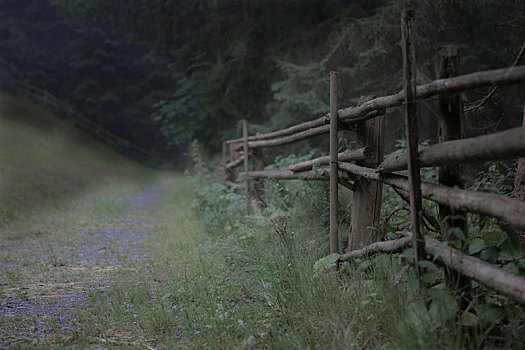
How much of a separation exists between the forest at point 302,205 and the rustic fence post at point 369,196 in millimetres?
20

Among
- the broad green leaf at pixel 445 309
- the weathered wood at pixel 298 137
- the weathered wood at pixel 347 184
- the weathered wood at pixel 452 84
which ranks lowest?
the broad green leaf at pixel 445 309

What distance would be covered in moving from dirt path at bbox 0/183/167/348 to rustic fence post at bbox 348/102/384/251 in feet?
8.33

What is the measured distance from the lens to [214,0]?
1433 centimetres

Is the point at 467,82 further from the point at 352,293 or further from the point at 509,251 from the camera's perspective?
the point at 352,293

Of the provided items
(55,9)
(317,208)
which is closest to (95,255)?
(317,208)

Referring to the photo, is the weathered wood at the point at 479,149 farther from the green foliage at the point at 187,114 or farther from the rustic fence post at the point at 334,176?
the green foliage at the point at 187,114

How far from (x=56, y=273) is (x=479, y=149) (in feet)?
16.3

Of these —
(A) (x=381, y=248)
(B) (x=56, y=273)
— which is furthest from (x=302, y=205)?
(B) (x=56, y=273)

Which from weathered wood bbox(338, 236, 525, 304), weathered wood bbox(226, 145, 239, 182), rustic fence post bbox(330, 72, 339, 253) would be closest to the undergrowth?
weathered wood bbox(338, 236, 525, 304)

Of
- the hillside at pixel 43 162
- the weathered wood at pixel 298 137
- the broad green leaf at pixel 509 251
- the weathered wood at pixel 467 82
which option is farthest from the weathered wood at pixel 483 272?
the hillside at pixel 43 162

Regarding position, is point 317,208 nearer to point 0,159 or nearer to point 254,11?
point 254,11

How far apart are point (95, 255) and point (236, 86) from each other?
8567mm

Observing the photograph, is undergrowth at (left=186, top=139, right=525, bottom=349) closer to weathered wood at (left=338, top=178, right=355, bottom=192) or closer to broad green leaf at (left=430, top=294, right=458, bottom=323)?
broad green leaf at (left=430, top=294, right=458, bottom=323)

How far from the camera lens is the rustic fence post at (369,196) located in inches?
137
